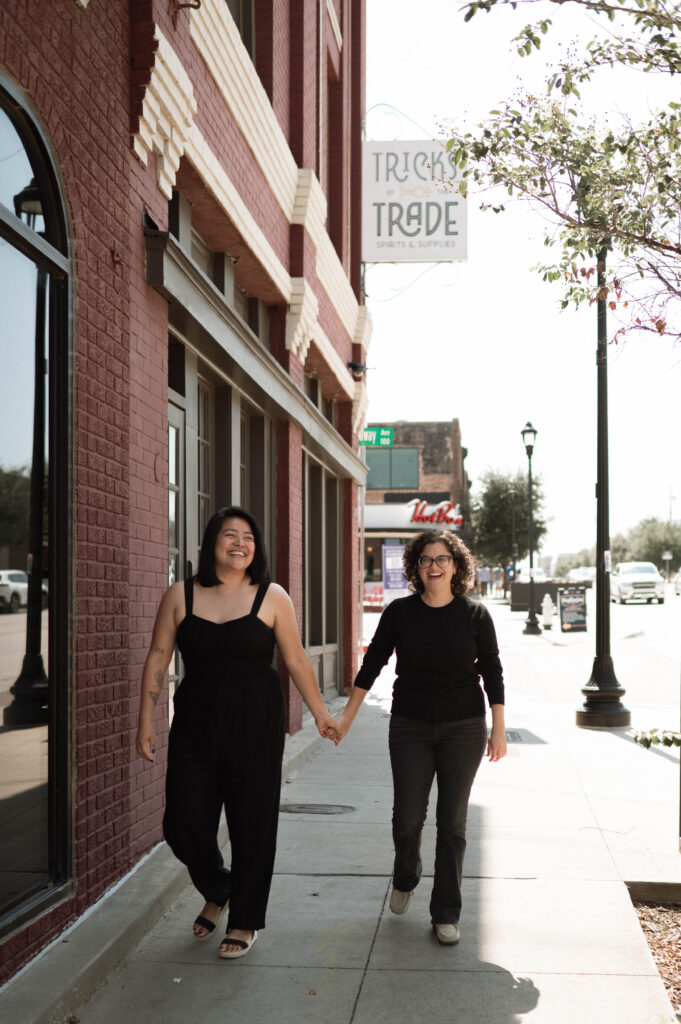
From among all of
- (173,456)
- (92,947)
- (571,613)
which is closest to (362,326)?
(173,456)

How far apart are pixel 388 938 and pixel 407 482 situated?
215 ft

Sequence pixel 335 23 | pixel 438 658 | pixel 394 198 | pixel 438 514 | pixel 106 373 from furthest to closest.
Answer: pixel 438 514 → pixel 394 198 → pixel 335 23 → pixel 106 373 → pixel 438 658

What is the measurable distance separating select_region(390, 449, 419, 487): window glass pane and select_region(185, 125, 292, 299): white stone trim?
59.7 m

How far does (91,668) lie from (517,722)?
9.47m

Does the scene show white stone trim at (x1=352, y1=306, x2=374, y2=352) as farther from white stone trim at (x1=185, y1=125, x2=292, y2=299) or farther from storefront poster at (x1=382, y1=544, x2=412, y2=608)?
storefront poster at (x1=382, y1=544, x2=412, y2=608)

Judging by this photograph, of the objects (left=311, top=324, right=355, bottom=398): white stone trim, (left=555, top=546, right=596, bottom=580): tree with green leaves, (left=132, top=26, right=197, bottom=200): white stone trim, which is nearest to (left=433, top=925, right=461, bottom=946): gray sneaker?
(left=132, top=26, right=197, bottom=200): white stone trim

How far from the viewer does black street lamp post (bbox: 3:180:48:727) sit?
4616mm

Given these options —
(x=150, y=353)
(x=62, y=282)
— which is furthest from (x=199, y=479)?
(x=62, y=282)

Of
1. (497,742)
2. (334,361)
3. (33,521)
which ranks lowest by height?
(497,742)

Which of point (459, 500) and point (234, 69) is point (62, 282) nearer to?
point (234, 69)

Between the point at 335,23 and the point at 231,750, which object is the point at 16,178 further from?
the point at 335,23

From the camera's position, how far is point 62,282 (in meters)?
5.00

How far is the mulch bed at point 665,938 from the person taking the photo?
198 inches

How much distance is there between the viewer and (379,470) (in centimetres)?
7025
